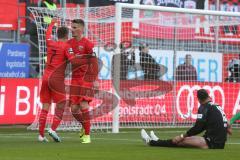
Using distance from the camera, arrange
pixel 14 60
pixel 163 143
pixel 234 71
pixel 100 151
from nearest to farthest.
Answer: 1. pixel 100 151
2. pixel 163 143
3. pixel 14 60
4. pixel 234 71

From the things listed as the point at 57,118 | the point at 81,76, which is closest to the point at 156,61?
the point at 81,76

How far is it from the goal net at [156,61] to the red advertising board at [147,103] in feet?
0.09

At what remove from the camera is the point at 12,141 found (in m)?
15.4

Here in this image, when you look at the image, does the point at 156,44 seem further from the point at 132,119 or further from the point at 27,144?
the point at 27,144

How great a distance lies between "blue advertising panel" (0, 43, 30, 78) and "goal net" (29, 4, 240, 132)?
1035 millimetres

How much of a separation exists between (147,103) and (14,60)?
3861 mm

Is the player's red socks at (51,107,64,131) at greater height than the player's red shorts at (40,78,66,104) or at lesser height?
lesser

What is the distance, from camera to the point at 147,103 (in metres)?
22.6

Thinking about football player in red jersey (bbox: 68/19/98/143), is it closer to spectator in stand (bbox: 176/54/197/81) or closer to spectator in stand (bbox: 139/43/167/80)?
spectator in stand (bbox: 139/43/167/80)

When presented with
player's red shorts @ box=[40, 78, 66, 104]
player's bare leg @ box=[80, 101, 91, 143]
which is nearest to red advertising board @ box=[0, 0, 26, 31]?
player's red shorts @ box=[40, 78, 66, 104]

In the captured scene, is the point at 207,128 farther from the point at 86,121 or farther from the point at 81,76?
the point at 81,76

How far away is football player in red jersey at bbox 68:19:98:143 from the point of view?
15.2 metres

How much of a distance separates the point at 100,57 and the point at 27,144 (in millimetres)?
8221

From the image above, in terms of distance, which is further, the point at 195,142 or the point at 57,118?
the point at 57,118
